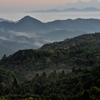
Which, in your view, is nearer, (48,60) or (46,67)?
(46,67)

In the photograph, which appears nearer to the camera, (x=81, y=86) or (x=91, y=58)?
(x=81, y=86)

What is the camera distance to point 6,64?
388 ft

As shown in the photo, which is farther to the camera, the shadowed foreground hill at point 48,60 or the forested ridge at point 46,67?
the shadowed foreground hill at point 48,60

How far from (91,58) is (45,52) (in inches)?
1086

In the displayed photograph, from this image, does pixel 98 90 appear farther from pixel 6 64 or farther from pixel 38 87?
pixel 6 64

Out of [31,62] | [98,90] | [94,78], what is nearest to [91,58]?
[31,62]

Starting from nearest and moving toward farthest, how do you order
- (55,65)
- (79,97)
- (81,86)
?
(79,97)
(81,86)
(55,65)

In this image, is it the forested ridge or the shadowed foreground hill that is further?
the shadowed foreground hill

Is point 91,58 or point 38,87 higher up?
point 91,58

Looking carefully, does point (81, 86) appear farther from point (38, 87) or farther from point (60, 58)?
point (60, 58)

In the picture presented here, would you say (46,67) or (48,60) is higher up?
(48,60)

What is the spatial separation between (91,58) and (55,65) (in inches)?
658

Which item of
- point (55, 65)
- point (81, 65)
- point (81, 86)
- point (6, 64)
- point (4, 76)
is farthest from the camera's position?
point (6, 64)

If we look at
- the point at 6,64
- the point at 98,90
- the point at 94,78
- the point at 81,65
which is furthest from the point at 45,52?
the point at 98,90
